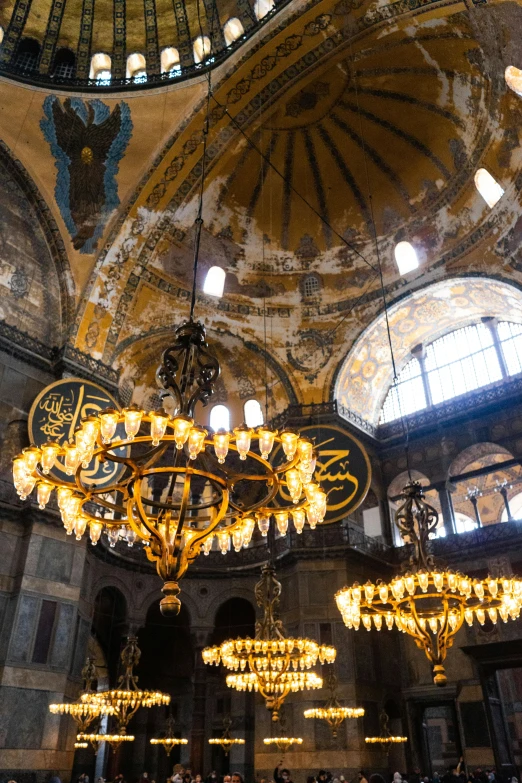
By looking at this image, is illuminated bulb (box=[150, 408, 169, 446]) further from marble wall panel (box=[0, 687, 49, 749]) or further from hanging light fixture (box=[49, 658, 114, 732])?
hanging light fixture (box=[49, 658, 114, 732])

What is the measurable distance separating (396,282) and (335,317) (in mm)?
1482

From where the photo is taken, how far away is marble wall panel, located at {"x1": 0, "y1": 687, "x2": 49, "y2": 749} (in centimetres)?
808

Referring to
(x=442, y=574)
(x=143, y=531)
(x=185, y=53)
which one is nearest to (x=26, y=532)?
(x=143, y=531)

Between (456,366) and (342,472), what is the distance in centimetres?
504

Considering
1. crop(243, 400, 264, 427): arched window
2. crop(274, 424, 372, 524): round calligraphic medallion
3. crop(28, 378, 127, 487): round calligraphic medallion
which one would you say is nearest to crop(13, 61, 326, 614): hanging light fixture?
crop(274, 424, 372, 524): round calligraphic medallion

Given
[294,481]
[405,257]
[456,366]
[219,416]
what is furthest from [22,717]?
[405,257]

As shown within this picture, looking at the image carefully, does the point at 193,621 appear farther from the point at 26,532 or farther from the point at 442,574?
the point at 442,574

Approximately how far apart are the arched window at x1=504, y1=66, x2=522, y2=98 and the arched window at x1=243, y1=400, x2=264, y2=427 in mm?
7605

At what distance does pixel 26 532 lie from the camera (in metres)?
9.47

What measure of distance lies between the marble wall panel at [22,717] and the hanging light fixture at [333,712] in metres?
4.03

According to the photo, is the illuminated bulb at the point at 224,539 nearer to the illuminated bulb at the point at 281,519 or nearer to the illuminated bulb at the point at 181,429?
the illuminated bulb at the point at 281,519

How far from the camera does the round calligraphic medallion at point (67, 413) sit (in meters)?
9.77

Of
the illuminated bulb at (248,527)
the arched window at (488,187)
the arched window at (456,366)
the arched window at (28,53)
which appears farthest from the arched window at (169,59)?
the illuminated bulb at (248,527)

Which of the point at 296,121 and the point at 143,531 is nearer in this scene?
the point at 143,531
